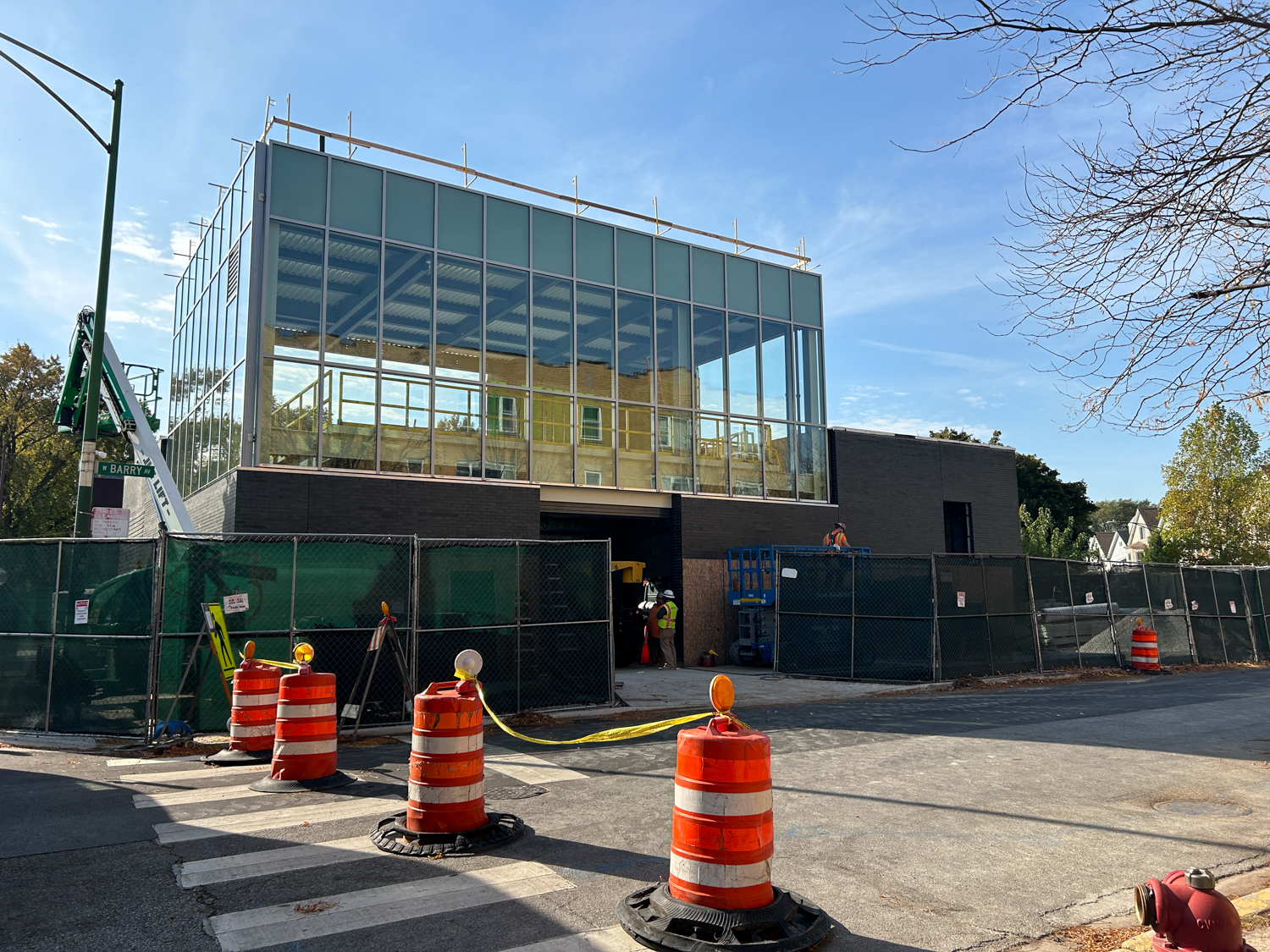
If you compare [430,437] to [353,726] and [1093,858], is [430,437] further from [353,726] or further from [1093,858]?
[1093,858]

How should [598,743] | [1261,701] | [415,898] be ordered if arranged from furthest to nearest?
1. [1261,701]
2. [598,743]
3. [415,898]

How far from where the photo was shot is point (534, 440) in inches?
834

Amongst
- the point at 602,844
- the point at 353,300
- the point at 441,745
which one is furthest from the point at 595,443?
the point at 602,844

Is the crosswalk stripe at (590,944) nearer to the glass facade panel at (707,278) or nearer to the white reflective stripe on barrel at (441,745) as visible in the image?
the white reflective stripe on barrel at (441,745)

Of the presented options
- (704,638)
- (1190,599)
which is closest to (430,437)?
(704,638)

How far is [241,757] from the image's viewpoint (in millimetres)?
9586

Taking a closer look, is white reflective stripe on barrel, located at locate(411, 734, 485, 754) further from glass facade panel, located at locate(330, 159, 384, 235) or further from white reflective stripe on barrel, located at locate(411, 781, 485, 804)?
glass facade panel, located at locate(330, 159, 384, 235)

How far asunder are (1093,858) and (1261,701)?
1151 centimetres

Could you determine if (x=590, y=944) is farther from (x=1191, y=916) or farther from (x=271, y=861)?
(x=1191, y=916)

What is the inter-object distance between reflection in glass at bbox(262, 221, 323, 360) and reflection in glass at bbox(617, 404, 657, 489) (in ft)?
25.3

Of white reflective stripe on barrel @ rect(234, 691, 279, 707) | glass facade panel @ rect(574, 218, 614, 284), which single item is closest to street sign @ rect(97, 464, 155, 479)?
white reflective stripe on barrel @ rect(234, 691, 279, 707)

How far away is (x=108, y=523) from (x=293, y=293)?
247 inches

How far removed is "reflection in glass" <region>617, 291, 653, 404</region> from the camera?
75.5 feet

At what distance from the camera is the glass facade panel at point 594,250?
2270cm
